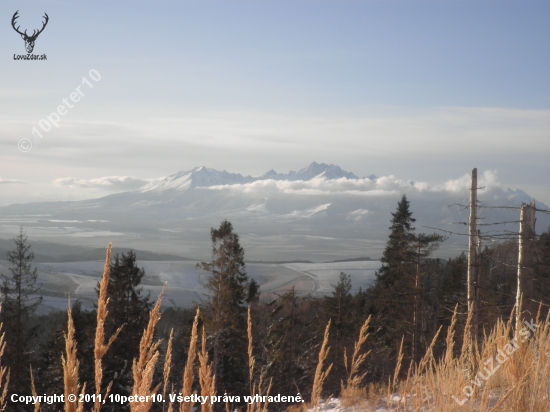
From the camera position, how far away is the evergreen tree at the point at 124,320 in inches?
654

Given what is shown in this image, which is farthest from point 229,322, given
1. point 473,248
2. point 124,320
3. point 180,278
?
point 180,278

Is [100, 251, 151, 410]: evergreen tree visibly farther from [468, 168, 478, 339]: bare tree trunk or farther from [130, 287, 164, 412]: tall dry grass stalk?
[130, 287, 164, 412]: tall dry grass stalk

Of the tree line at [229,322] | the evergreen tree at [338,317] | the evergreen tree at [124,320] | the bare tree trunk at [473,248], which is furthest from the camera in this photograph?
the evergreen tree at [338,317]

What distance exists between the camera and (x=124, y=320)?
1797 cm

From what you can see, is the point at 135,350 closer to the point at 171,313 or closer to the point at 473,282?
the point at 473,282

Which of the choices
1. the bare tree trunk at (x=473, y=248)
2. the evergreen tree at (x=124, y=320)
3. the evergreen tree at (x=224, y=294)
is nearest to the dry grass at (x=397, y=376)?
the bare tree trunk at (x=473, y=248)

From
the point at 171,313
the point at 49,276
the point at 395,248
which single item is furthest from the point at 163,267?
the point at 395,248

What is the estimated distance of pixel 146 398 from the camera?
175 centimetres

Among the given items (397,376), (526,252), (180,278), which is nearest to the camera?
(397,376)

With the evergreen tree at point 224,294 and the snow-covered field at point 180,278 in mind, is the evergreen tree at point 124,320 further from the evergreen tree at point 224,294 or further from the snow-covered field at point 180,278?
the snow-covered field at point 180,278

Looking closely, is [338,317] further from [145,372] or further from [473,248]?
[145,372]

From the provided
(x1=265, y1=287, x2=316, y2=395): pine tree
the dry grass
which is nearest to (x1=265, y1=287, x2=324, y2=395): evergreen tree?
(x1=265, y1=287, x2=316, y2=395): pine tree

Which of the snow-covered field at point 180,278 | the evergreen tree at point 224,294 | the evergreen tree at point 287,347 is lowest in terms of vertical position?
the snow-covered field at point 180,278

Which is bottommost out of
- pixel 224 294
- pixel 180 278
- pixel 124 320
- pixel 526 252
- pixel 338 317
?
pixel 180 278
